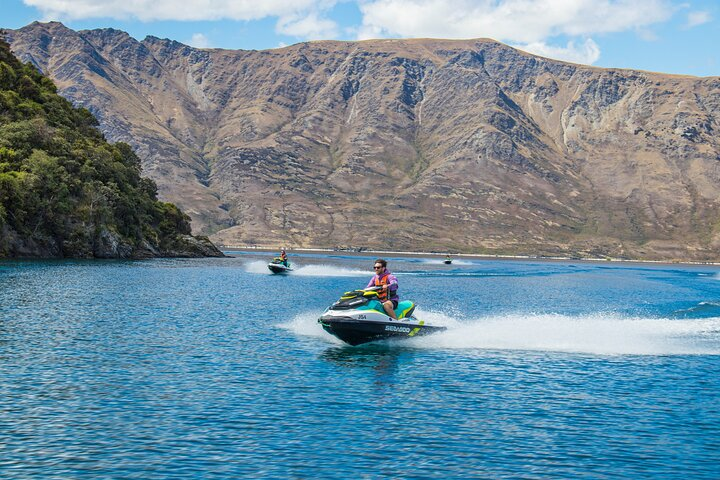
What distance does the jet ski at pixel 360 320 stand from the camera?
116 ft

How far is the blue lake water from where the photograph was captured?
60.5ft

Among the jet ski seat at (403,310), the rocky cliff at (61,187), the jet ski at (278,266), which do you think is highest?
the rocky cliff at (61,187)

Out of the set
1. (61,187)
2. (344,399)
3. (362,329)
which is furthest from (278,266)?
(344,399)

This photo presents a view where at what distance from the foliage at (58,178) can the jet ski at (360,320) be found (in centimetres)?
8213

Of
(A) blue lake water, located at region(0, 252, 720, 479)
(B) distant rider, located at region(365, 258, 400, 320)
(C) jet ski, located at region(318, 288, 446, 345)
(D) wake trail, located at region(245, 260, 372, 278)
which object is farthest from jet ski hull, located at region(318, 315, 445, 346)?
(D) wake trail, located at region(245, 260, 372, 278)

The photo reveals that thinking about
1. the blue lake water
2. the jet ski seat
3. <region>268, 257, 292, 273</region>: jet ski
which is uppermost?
the jet ski seat

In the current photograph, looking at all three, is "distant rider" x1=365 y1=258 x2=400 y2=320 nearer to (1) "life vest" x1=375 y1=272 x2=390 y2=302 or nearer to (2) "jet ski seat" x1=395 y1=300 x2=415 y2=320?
(1) "life vest" x1=375 y1=272 x2=390 y2=302

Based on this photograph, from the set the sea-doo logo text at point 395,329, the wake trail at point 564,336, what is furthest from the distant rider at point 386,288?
the wake trail at point 564,336

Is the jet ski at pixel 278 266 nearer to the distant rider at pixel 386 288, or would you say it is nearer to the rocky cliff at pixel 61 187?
the rocky cliff at pixel 61 187

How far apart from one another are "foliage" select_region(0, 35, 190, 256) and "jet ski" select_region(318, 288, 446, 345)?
3234 inches

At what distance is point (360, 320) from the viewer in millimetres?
35312

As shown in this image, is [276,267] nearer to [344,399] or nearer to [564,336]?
[564,336]

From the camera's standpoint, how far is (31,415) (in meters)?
21.6

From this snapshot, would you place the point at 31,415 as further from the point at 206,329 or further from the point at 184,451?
the point at 206,329
